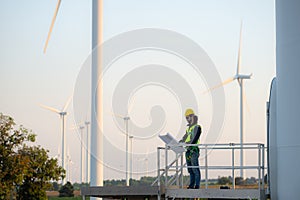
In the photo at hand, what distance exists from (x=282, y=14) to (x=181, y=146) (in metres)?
3.63

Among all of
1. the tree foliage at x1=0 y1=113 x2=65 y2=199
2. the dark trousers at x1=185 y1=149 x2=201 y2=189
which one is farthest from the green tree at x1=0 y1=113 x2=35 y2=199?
the dark trousers at x1=185 y1=149 x2=201 y2=189

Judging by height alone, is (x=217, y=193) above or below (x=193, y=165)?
below

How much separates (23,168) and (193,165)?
885 inches

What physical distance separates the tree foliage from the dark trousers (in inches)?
875

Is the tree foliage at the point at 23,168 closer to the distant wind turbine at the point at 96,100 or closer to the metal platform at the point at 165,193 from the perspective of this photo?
the distant wind turbine at the point at 96,100

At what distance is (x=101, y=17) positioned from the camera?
30953 millimetres

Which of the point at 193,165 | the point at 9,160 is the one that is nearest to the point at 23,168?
the point at 9,160

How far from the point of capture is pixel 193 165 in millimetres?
17344

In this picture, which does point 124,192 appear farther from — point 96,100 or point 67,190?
point 67,190

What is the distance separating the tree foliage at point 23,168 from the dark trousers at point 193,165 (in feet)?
73.0

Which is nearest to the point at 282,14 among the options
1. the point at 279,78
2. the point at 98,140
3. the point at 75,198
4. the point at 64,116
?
the point at 279,78

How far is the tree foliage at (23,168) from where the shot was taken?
38.7 metres

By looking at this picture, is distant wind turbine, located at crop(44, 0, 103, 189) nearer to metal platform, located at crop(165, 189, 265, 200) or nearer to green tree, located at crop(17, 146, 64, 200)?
green tree, located at crop(17, 146, 64, 200)

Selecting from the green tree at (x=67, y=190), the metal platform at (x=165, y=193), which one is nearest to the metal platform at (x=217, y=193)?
the metal platform at (x=165, y=193)
